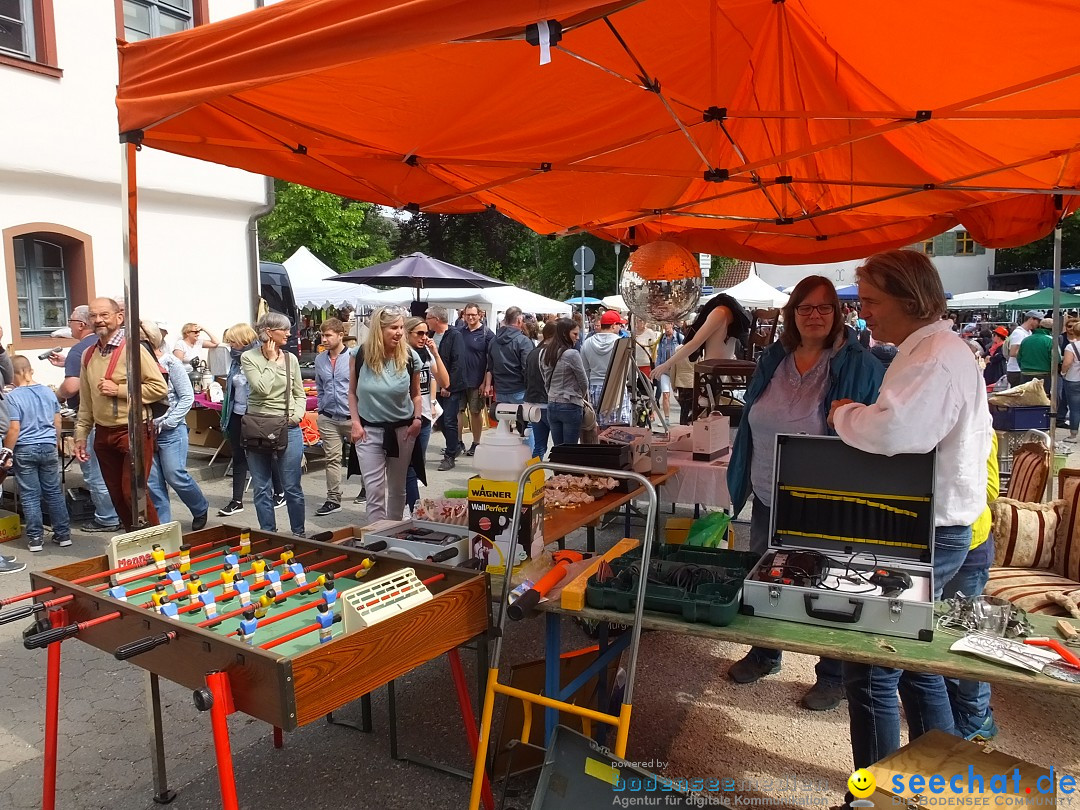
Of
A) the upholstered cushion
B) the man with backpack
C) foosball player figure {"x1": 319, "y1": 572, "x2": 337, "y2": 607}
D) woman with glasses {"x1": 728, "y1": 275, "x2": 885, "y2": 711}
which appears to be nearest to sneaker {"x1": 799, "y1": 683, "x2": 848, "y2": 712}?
woman with glasses {"x1": 728, "y1": 275, "x2": 885, "y2": 711}

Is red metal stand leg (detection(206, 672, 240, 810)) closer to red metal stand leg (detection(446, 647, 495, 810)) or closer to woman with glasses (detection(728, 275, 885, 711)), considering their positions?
red metal stand leg (detection(446, 647, 495, 810))

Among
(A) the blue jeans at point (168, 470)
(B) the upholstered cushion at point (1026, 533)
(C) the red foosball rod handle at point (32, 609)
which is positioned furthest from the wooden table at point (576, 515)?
(A) the blue jeans at point (168, 470)

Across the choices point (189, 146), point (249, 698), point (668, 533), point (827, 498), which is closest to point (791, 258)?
point (668, 533)

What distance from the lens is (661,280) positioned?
17.9 ft

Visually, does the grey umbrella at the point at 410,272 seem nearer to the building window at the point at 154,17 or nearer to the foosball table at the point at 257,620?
the building window at the point at 154,17

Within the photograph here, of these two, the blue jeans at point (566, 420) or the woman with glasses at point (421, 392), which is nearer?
the woman with glasses at point (421, 392)

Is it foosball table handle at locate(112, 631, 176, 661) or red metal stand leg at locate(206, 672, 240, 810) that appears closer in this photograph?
red metal stand leg at locate(206, 672, 240, 810)

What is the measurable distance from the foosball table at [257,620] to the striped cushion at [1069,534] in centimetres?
341

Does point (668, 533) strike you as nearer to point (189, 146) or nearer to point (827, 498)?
point (827, 498)

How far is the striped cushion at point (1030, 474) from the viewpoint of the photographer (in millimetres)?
4609

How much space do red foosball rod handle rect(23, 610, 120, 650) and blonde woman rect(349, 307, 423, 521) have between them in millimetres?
2976

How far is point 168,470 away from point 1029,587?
5733 mm

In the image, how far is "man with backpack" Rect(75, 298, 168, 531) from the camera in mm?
5484

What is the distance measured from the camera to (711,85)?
3408mm
